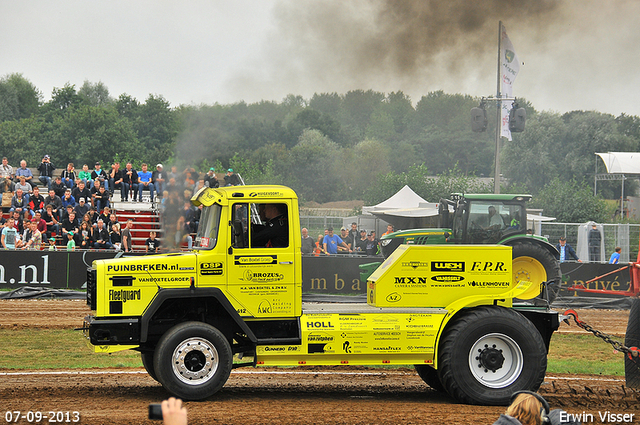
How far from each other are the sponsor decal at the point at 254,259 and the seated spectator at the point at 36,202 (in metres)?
16.7

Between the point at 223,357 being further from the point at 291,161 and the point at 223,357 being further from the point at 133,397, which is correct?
the point at 291,161

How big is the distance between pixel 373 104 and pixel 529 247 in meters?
63.9

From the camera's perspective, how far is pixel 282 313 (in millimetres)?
8609

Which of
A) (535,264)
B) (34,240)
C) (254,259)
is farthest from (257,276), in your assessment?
(34,240)

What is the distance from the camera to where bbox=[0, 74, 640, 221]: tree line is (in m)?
46.7

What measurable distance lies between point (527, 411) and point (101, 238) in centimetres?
1869

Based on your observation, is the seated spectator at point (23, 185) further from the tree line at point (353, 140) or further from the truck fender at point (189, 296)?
the truck fender at point (189, 296)

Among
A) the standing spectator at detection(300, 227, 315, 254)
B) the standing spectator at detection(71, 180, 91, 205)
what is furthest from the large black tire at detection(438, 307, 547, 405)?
the standing spectator at detection(71, 180, 91, 205)

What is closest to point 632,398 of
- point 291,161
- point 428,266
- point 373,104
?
point 428,266

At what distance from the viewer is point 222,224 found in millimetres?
8562

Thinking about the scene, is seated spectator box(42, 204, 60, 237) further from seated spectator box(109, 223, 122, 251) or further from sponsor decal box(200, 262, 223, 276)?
sponsor decal box(200, 262, 223, 276)

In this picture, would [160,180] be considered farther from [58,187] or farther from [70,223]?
[58,187]

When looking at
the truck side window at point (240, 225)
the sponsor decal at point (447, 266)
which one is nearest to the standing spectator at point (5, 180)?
the truck side window at point (240, 225)

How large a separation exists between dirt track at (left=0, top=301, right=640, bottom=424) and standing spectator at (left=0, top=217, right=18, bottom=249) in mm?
11120
